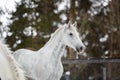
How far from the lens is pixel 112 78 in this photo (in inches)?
287

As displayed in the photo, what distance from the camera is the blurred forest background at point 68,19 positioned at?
544 inches

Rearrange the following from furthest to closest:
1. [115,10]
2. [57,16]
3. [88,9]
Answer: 1. [57,16]
2. [88,9]
3. [115,10]

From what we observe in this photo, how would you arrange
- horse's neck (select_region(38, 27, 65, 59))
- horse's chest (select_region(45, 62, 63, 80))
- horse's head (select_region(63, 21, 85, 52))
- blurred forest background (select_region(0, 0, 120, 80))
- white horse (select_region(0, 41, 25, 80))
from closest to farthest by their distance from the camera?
white horse (select_region(0, 41, 25, 80)) < horse's chest (select_region(45, 62, 63, 80)) < horse's neck (select_region(38, 27, 65, 59)) < horse's head (select_region(63, 21, 85, 52)) < blurred forest background (select_region(0, 0, 120, 80))

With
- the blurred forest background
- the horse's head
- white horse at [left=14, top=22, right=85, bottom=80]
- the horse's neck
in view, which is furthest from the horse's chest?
the blurred forest background

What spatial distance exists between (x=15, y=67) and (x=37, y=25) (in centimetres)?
1224

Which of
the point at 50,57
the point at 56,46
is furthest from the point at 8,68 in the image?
the point at 56,46

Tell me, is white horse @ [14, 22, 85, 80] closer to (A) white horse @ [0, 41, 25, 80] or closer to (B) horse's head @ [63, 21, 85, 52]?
(B) horse's head @ [63, 21, 85, 52]

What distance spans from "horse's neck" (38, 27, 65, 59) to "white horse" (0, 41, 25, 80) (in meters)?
2.18

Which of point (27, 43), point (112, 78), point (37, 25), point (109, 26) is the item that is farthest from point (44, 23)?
point (112, 78)

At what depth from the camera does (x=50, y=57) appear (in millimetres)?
5211

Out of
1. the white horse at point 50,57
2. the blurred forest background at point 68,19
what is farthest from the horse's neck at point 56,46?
the blurred forest background at point 68,19

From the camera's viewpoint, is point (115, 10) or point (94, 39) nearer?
point (115, 10)

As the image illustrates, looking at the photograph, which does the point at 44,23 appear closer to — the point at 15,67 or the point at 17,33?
the point at 17,33

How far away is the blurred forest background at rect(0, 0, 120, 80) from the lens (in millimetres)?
13820
